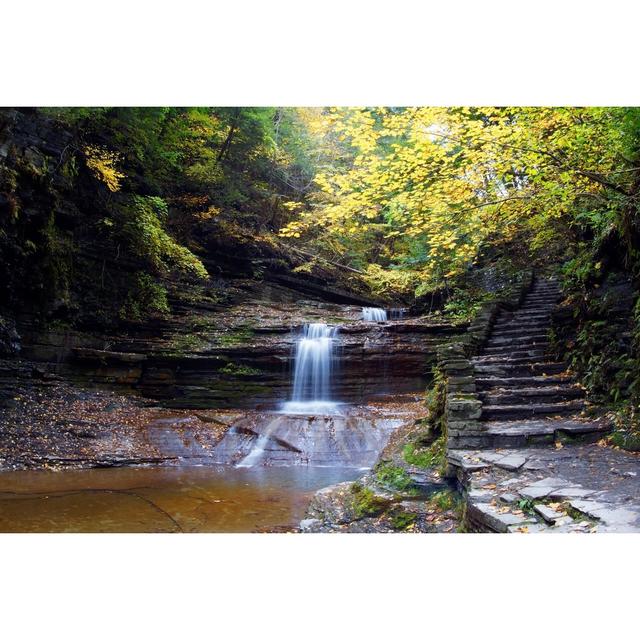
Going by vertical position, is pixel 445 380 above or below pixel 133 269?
below

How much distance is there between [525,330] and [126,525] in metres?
6.12

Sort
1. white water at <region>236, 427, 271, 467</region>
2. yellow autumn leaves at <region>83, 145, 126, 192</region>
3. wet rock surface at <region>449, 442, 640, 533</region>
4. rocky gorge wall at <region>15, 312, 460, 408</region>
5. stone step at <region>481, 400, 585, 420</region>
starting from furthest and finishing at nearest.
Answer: rocky gorge wall at <region>15, 312, 460, 408</region>, yellow autumn leaves at <region>83, 145, 126, 192</region>, white water at <region>236, 427, 271, 467</region>, stone step at <region>481, 400, 585, 420</region>, wet rock surface at <region>449, 442, 640, 533</region>

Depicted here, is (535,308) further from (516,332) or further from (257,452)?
(257,452)

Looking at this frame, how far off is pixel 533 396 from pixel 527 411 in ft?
0.96

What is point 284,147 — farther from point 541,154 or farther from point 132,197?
point 541,154

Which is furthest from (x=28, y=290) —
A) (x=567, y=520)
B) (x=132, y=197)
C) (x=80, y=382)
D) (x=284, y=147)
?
(x=567, y=520)

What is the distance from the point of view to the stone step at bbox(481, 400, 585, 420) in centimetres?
516

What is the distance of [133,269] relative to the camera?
11.4 m

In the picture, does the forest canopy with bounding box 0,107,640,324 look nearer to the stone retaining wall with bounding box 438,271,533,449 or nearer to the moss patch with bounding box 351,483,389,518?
the stone retaining wall with bounding box 438,271,533,449

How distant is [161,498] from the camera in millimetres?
5707

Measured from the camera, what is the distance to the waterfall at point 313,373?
1043 centimetres

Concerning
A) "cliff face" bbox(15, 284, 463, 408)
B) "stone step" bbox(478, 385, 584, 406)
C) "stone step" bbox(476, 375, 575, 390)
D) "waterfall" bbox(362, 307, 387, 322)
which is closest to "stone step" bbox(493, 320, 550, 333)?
"stone step" bbox(476, 375, 575, 390)

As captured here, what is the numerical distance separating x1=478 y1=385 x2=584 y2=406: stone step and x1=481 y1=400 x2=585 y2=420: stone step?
185 mm

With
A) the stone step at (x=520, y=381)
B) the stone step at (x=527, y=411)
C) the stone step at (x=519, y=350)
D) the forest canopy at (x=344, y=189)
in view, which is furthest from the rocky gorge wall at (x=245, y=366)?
the stone step at (x=527, y=411)
